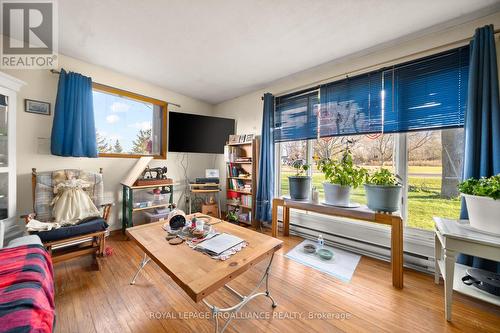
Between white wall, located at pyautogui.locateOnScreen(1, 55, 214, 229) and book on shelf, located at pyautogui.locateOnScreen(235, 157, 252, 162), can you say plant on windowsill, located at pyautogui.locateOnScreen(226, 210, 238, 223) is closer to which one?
book on shelf, located at pyautogui.locateOnScreen(235, 157, 252, 162)

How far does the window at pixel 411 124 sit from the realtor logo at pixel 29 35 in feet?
9.63

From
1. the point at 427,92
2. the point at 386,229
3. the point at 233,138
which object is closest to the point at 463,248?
the point at 386,229

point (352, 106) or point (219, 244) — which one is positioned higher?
point (352, 106)

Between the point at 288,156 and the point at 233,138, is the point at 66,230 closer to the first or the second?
the point at 233,138

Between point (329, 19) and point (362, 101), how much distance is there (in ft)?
3.11

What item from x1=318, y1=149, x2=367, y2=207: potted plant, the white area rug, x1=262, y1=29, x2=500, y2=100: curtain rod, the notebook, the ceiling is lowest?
the white area rug

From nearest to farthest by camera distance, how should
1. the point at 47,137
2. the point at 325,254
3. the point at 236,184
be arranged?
the point at 325,254
the point at 47,137
the point at 236,184

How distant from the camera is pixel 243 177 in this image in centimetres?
306

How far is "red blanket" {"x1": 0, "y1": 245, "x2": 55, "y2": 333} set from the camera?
74cm

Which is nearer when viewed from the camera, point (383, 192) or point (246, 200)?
point (383, 192)

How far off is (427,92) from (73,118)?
12.5ft

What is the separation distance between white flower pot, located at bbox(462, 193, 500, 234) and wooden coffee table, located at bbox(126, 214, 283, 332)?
135 centimetres

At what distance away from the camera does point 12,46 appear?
194cm

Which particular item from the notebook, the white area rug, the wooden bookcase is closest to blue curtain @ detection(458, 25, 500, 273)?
the white area rug
